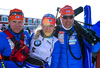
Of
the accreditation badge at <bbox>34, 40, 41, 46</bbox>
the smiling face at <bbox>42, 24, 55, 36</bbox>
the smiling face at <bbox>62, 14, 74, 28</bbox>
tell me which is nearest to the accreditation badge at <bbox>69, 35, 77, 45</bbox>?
the smiling face at <bbox>62, 14, 74, 28</bbox>

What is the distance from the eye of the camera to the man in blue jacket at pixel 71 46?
233 centimetres

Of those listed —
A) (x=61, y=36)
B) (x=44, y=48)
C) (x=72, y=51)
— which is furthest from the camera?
(x=61, y=36)

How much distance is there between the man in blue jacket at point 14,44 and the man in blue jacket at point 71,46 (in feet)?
3.35

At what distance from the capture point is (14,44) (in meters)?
2.08

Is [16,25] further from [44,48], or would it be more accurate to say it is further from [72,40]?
[72,40]

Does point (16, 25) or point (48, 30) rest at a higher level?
point (16, 25)

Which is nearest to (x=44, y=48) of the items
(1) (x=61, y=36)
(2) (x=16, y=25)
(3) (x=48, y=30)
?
(3) (x=48, y=30)

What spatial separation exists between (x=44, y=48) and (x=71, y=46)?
29.7 inches

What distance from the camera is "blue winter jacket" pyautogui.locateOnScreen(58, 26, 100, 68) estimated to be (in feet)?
7.61

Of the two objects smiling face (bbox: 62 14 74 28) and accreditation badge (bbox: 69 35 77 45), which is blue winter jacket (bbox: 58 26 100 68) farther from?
smiling face (bbox: 62 14 74 28)

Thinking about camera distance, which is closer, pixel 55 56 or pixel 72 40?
pixel 55 56

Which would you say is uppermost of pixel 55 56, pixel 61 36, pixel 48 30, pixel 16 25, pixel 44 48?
pixel 16 25

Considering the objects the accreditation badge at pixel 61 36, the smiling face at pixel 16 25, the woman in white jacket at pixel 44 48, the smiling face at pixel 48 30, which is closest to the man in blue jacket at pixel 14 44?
the smiling face at pixel 16 25

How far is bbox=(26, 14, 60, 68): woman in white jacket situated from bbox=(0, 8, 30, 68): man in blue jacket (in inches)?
8.1
